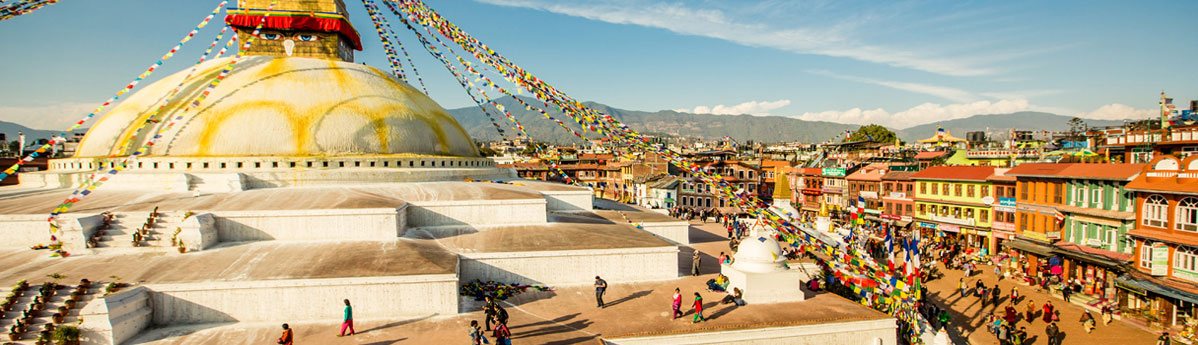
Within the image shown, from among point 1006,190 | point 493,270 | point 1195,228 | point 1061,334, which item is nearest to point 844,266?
point 1061,334

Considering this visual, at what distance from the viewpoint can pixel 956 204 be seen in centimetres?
3016

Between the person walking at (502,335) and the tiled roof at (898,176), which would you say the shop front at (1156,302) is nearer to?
the tiled roof at (898,176)

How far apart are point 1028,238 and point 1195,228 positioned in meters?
7.98

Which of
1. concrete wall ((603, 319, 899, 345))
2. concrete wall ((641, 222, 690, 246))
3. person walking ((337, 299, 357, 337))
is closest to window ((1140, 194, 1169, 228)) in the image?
concrete wall ((603, 319, 899, 345))

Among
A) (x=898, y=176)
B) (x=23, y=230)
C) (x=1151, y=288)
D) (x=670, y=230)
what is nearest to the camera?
(x=23, y=230)

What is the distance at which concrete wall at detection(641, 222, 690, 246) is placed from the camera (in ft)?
64.0

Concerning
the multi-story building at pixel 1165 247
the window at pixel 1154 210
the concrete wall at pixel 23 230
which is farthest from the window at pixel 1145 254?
the concrete wall at pixel 23 230

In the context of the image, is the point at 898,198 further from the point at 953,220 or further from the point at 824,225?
the point at 824,225

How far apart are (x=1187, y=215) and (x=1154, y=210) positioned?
116cm

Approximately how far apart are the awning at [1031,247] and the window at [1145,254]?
339 centimetres

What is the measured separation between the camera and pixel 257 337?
11.0m

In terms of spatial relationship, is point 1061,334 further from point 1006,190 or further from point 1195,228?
point 1006,190

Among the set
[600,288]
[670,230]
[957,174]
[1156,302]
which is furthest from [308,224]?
[957,174]

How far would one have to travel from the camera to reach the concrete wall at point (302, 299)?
11.5 metres
